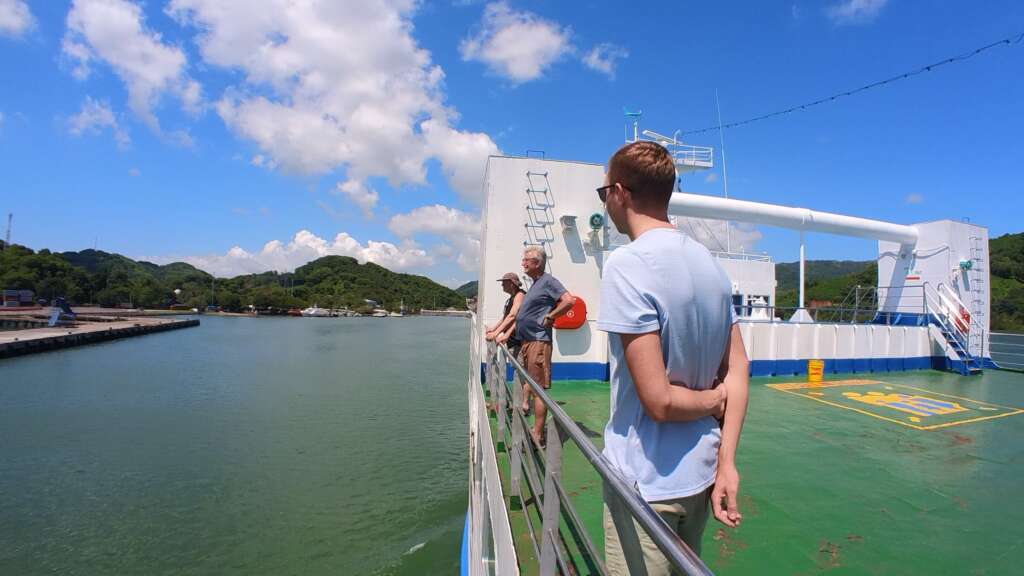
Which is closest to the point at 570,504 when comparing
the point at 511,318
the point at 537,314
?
the point at 537,314

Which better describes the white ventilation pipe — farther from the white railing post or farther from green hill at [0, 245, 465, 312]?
green hill at [0, 245, 465, 312]

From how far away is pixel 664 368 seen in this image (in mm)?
1100

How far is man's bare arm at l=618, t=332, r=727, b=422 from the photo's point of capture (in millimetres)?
1070

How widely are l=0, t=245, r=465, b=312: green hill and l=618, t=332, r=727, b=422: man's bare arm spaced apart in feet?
327

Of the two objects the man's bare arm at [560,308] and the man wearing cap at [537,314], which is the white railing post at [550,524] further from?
the man wearing cap at [537,314]

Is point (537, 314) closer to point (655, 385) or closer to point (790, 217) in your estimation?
point (655, 385)

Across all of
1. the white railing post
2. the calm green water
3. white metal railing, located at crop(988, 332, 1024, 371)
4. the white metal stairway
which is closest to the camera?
the white railing post

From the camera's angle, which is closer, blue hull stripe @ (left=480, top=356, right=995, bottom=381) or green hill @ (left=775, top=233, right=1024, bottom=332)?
blue hull stripe @ (left=480, top=356, right=995, bottom=381)

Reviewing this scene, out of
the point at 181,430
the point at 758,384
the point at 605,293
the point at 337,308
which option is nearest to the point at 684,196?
the point at 758,384

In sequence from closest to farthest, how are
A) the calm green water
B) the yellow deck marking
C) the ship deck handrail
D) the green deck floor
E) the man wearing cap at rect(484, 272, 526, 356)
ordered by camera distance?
the ship deck handrail
the green deck floor
the man wearing cap at rect(484, 272, 526, 356)
the yellow deck marking
the calm green water

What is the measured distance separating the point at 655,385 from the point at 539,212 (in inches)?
295

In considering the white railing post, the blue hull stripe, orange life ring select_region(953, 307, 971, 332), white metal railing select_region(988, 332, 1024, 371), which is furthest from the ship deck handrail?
white metal railing select_region(988, 332, 1024, 371)

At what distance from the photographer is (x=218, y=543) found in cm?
724

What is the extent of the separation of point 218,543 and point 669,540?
8.76 m
